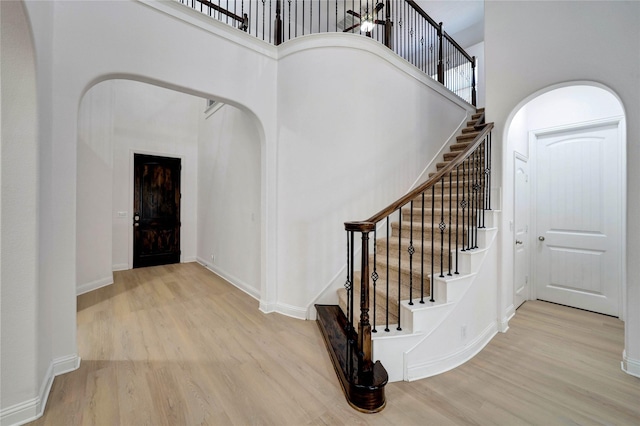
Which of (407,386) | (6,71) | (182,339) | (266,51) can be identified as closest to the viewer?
(6,71)

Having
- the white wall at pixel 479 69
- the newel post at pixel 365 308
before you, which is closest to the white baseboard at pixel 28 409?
the newel post at pixel 365 308

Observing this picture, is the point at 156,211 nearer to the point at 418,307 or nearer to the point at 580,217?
the point at 418,307

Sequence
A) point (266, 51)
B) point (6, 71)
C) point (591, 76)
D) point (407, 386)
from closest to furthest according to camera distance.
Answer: point (6, 71)
point (407, 386)
point (591, 76)
point (266, 51)

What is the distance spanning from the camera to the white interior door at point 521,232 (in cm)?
331

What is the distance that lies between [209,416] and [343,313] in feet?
4.90

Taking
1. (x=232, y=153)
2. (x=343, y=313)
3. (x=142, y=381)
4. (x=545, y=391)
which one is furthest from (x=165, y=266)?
(x=545, y=391)

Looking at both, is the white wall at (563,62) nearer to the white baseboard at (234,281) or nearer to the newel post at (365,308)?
the newel post at (365,308)

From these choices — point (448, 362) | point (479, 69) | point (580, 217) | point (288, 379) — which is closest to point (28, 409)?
point (288, 379)

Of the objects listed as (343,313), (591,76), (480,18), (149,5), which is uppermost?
(480,18)

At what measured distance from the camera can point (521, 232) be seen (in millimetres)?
3490

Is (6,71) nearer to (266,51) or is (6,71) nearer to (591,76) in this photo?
(266,51)

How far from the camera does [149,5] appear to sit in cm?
239

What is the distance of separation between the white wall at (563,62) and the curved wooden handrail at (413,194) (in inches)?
17.9

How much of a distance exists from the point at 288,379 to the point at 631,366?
8.78 feet
